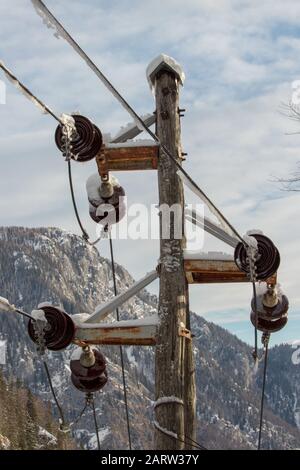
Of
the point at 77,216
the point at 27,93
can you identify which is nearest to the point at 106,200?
the point at 77,216

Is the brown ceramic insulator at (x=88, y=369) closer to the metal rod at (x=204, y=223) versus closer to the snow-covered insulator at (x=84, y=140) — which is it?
the metal rod at (x=204, y=223)

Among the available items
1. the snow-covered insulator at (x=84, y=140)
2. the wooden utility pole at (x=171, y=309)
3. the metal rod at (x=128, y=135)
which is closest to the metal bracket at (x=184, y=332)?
the wooden utility pole at (x=171, y=309)

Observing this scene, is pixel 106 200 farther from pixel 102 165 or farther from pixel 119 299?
pixel 119 299

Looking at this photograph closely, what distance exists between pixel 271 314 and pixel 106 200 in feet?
7.83

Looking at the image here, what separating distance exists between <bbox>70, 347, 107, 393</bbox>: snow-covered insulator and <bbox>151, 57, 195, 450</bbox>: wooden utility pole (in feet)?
6.62

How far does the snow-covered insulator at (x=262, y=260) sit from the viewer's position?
24.7 ft

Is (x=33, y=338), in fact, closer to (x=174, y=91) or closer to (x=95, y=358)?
(x=95, y=358)

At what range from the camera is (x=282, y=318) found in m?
9.02

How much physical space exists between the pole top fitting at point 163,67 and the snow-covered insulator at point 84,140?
2.72 ft

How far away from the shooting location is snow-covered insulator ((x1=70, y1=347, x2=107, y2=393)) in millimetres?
9422

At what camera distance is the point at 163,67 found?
798 centimetres

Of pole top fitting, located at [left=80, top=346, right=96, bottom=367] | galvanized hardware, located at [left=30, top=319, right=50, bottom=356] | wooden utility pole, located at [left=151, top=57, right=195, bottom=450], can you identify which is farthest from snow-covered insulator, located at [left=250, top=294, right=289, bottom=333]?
galvanized hardware, located at [left=30, top=319, right=50, bottom=356]

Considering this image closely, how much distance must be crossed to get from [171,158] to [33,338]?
2264mm
